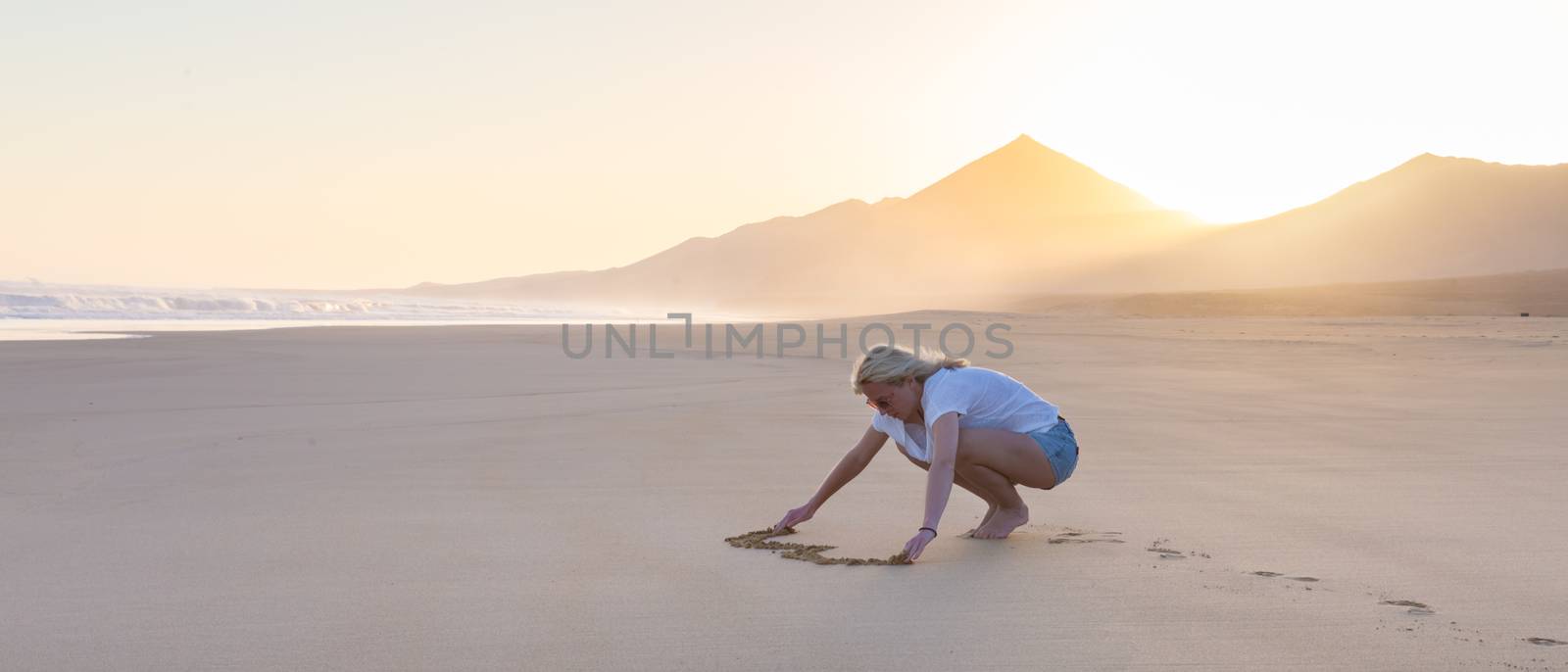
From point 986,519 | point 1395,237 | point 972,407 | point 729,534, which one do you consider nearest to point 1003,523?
point 986,519

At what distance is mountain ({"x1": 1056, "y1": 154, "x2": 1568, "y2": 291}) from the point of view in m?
93.8

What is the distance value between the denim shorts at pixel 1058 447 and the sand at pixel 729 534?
0.27m

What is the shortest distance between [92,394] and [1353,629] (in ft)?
33.3

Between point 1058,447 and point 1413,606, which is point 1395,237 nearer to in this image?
point 1058,447

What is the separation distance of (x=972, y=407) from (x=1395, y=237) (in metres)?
108

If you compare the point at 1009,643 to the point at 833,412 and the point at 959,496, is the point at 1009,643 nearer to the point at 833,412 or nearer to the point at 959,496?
the point at 959,496

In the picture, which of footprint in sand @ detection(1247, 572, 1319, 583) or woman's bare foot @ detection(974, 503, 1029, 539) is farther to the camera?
woman's bare foot @ detection(974, 503, 1029, 539)

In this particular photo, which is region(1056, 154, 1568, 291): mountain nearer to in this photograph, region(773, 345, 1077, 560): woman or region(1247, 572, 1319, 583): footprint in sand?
region(773, 345, 1077, 560): woman

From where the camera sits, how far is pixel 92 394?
10500 mm

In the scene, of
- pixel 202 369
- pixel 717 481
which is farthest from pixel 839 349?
pixel 717 481

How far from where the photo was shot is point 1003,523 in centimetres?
482

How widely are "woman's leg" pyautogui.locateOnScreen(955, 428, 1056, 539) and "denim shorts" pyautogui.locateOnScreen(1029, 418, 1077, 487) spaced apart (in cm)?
3

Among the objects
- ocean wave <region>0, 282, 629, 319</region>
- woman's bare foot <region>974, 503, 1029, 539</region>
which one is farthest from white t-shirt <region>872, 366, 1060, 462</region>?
ocean wave <region>0, 282, 629, 319</region>

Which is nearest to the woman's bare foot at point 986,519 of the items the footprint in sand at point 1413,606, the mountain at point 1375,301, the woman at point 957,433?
the woman at point 957,433
